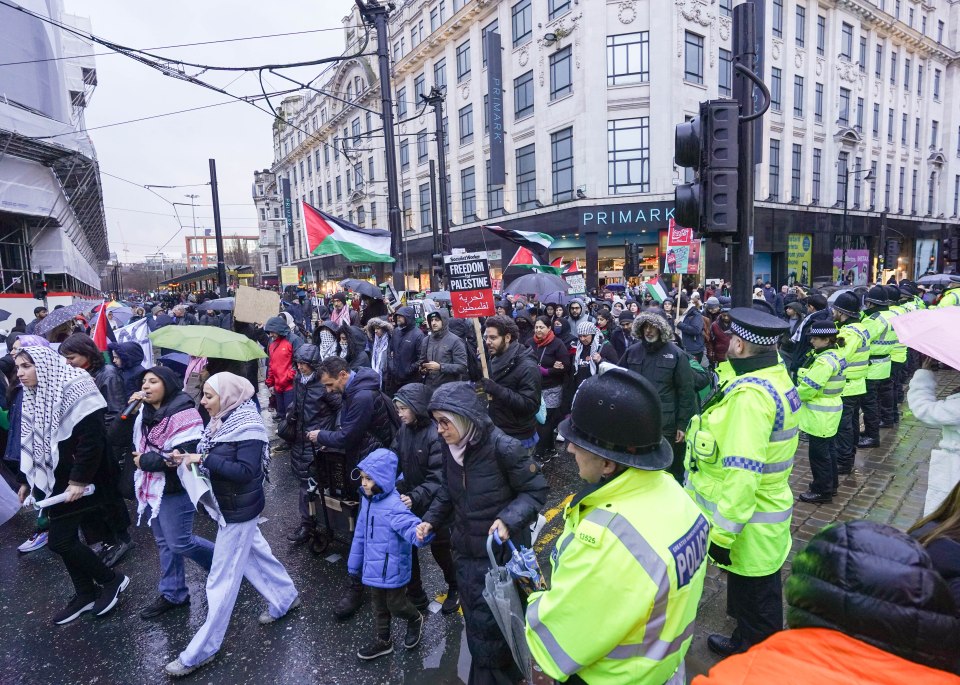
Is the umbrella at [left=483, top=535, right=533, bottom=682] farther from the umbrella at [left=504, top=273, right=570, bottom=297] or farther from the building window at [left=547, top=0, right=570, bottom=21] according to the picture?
the building window at [left=547, top=0, right=570, bottom=21]

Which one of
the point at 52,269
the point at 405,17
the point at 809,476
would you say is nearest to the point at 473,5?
the point at 405,17

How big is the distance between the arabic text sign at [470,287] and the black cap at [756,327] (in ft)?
10.9

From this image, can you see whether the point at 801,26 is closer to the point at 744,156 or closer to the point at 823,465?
the point at 744,156

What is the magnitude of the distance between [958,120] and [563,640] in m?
56.3

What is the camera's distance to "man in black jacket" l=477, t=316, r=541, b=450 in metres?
4.79

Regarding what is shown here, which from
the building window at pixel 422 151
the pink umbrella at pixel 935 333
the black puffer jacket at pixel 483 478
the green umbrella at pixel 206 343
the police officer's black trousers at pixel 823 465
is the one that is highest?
the building window at pixel 422 151

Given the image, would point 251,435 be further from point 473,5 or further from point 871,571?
point 473,5

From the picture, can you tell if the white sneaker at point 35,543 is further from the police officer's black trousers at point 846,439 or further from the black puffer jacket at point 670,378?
the police officer's black trousers at point 846,439

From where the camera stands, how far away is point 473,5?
28234 mm

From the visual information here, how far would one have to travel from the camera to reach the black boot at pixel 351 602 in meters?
3.78

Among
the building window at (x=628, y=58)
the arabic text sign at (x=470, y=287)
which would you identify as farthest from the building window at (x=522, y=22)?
the arabic text sign at (x=470, y=287)

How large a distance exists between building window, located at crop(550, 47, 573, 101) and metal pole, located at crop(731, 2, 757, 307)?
70.7ft

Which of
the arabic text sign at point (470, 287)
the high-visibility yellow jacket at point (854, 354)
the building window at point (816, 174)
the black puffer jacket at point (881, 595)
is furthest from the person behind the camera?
the building window at point (816, 174)

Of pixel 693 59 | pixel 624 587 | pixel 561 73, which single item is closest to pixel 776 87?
pixel 693 59
